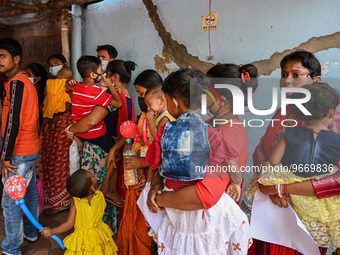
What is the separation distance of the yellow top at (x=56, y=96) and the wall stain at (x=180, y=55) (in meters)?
1.18

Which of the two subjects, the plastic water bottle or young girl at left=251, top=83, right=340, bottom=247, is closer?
young girl at left=251, top=83, right=340, bottom=247

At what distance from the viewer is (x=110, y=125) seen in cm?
251

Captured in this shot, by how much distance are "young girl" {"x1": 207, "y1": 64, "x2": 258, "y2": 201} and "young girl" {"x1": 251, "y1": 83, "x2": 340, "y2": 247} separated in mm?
197

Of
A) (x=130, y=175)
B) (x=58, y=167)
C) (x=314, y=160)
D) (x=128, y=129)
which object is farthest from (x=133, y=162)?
(x=58, y=167)

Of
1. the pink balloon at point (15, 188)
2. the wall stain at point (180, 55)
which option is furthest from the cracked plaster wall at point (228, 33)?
the pink balloon at point (15, 188)

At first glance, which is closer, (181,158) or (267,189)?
(181,158)

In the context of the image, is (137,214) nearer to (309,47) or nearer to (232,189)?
(232,189)

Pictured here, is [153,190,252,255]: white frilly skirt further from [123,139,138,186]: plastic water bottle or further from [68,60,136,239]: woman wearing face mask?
[68,60,136,239]: woman wearing face mask

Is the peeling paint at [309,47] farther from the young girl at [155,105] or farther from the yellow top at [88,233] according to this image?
the yellow top at [88,233]

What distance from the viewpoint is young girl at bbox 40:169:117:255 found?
1950 mm

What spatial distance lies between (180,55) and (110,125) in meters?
1.15

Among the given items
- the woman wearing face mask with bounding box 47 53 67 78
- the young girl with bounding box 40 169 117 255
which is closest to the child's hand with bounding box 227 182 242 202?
the young girl with bounding box 40 169 117 255

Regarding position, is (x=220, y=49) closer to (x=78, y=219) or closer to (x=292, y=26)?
(x=292, y=26)

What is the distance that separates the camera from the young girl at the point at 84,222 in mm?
1950
